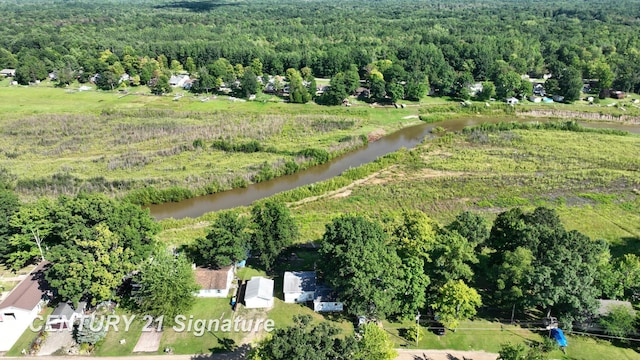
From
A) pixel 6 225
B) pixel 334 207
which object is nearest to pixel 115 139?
pixel 6 225

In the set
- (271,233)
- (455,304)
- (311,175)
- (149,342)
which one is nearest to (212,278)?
(271,233)

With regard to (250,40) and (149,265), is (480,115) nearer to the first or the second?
(149,265)

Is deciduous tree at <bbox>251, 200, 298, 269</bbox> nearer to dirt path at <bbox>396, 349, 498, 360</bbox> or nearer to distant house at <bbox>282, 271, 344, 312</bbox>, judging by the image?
distant house at <bbox>282, 271, 344, 312</bbox>

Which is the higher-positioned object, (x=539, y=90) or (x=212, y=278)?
(x=539, y=90)

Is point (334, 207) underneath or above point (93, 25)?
underneath

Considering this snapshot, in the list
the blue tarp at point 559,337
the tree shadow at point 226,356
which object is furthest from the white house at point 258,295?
the blue tarp at point 559,337

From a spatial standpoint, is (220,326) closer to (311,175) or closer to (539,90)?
(311,175)
